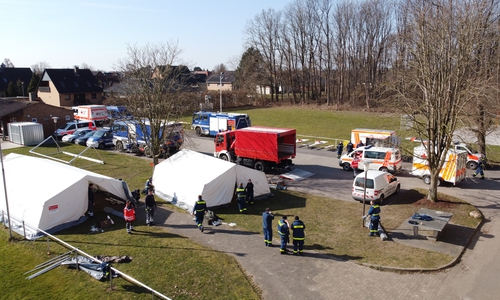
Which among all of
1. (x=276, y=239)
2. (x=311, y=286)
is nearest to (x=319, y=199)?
(x=276, y=239)

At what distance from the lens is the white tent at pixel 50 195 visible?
578 inches

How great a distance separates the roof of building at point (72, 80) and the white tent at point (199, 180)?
152 feet

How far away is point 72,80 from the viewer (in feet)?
198

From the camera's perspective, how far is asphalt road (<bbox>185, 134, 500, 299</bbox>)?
10.6 metres

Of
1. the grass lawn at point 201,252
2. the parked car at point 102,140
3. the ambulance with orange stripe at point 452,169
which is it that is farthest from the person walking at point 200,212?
the parked car at point 102,140

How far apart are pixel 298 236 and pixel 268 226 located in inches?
46.8

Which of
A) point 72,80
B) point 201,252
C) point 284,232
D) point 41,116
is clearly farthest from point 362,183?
point 72,80

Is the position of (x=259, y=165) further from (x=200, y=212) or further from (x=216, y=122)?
(x=216, y=122)

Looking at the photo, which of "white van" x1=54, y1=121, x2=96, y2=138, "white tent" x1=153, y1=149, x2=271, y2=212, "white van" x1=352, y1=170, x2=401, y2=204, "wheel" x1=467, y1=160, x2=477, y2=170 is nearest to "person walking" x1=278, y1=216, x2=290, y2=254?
"white tent" x1=153, y1=149, x2=271, y2=212

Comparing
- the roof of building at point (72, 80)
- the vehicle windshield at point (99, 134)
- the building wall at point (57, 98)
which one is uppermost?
the roof of building at point (72, 80)

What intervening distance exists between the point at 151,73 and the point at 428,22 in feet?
54.6

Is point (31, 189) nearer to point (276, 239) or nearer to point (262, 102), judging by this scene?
point (276, 239)

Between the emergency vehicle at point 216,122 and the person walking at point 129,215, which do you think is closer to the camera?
the person walking at point 129,215

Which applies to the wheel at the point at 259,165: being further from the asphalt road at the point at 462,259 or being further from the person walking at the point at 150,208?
the person walking at the point at 150,208
